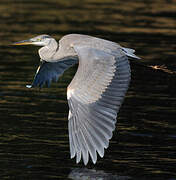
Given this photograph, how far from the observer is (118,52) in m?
7.85

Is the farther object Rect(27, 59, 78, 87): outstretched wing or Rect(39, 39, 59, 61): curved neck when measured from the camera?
Rect(27, 59, 78, 87): outstretched wing

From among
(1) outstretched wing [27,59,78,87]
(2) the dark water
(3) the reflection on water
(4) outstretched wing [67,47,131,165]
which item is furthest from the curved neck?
(3) the reflection on water

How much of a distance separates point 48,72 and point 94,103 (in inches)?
86.8

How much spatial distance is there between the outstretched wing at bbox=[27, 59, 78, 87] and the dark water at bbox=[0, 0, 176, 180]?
605 millimetres

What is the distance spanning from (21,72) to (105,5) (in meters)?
8.82

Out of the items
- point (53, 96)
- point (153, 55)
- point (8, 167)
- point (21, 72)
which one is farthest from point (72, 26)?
point (8, 167)

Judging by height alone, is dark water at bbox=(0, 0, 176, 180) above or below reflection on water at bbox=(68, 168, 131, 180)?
below

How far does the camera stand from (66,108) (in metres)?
9.85

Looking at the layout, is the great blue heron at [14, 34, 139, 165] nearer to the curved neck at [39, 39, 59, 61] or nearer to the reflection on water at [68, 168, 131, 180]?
the reflection on water at [68, 168, 131, 180]

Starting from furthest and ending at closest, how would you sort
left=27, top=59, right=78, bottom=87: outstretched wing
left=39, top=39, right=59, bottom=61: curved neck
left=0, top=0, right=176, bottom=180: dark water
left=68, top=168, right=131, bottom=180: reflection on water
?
1. left=27, top=59, right=78, bottom=87: outstretched wing
2. left=39, top=39, right=59, bottom=61: curved neck
3. left=0, top=0, right=176, bottom=180: dark water
4. left=68, top=168, right=131, bottom=180: reflection on water

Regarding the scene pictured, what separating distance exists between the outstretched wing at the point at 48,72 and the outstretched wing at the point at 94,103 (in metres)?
1.54

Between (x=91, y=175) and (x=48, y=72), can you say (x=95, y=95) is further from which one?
(x=48, y=72)

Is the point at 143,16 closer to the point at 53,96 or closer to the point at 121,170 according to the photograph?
the point at 53,96

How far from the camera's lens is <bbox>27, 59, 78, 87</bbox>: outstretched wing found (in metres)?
8.84
